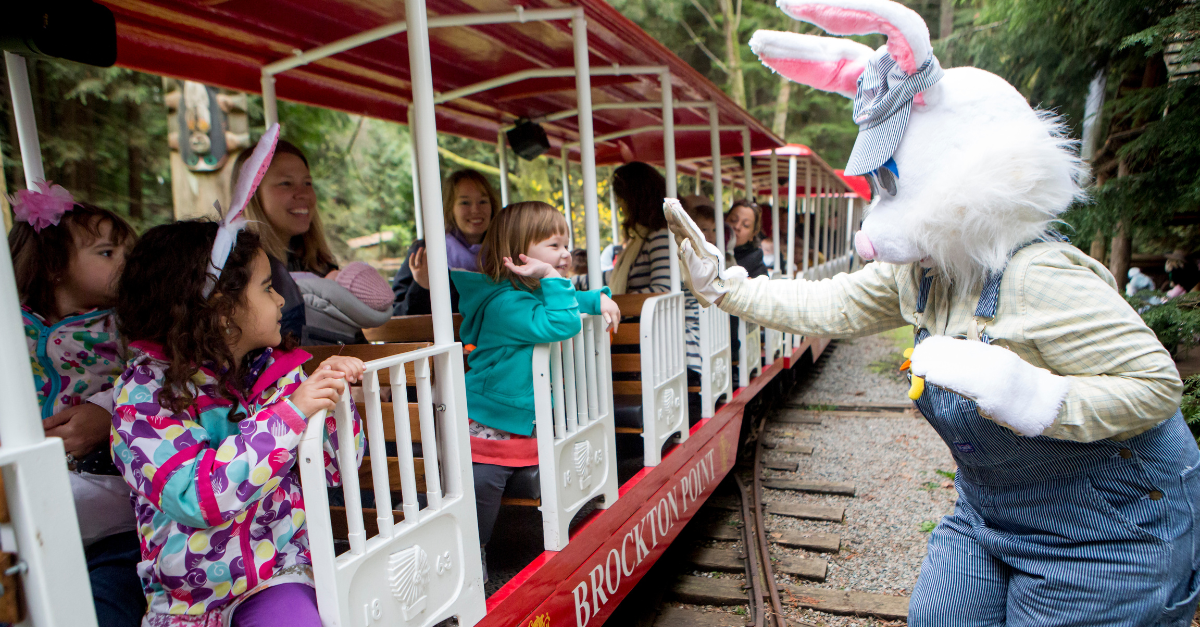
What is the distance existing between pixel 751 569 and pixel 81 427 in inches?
118

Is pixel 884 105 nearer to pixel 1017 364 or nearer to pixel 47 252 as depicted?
pixel 1017 364

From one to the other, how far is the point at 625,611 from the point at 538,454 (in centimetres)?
144

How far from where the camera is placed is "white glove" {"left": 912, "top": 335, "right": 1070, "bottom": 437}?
1312mm

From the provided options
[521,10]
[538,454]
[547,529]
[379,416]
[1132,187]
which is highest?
[521,10]

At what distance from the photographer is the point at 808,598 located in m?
3.43

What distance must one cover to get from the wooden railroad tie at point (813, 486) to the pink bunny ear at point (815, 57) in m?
3.55

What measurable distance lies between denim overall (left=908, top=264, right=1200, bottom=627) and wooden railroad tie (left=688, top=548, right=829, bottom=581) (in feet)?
6.96

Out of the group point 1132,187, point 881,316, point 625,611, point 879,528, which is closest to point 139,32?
point 881,316

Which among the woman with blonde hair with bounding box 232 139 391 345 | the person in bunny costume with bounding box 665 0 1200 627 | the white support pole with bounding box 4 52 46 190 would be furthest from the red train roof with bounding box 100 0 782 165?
the person in bunny costume with bounding box 665 0 1200 627

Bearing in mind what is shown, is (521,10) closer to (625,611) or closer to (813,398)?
(625,611)

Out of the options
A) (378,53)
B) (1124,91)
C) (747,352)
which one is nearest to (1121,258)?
(1124,91)

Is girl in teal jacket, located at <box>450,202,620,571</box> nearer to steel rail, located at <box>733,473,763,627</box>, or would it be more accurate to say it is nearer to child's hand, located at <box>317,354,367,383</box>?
child's hand, located at <box>317,354,367,383</box>

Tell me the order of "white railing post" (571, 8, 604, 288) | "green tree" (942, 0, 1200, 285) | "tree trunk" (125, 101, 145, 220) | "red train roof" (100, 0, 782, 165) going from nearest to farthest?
"white railing post" (571, 8, 604, 288)
"red train roof" (100, 0, 782, 165)
"green tree" (942, 0, 1200, 285)
"tree trunk" (125, 101, 145, 220)

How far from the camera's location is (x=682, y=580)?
3703 millimetres
